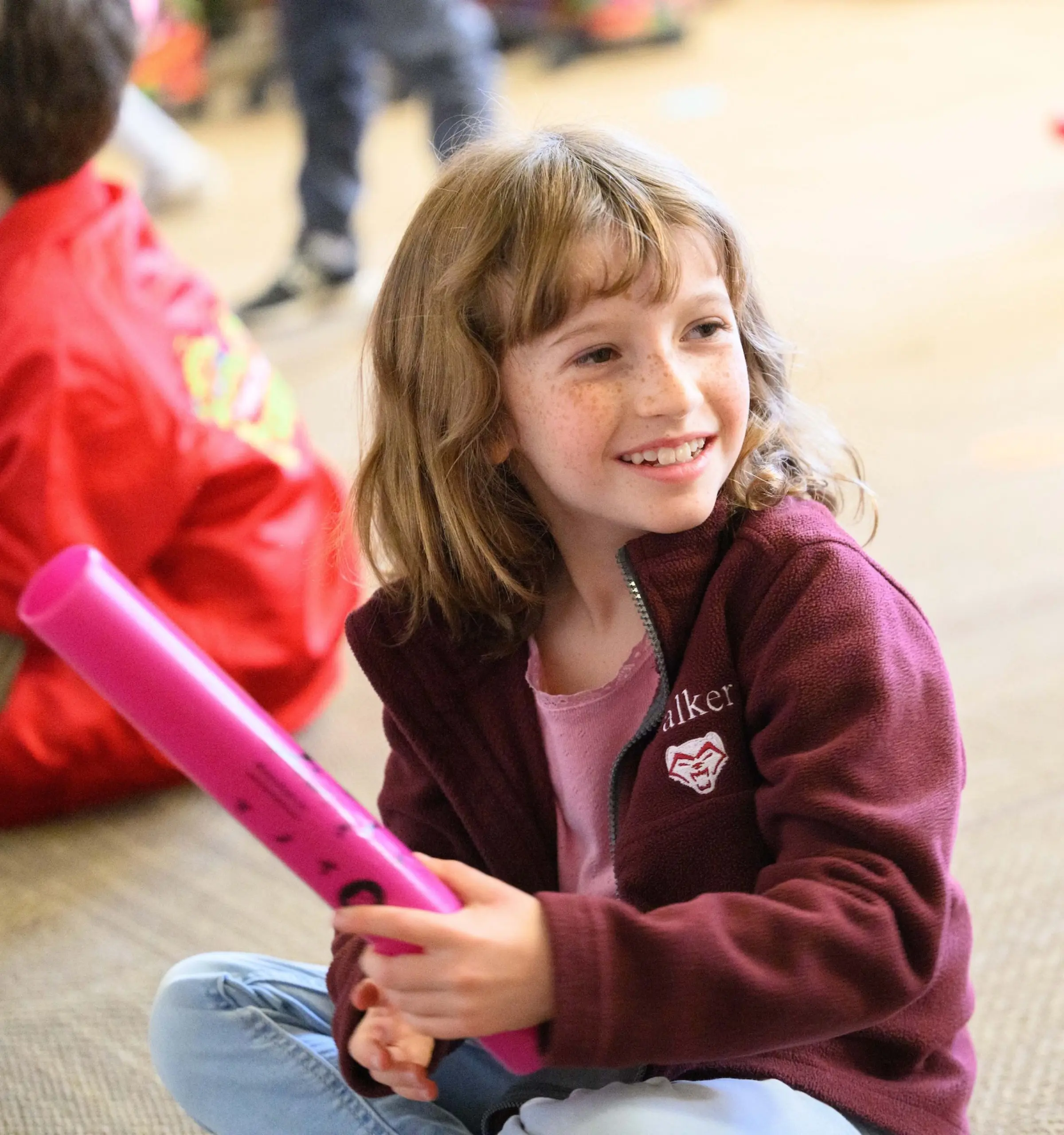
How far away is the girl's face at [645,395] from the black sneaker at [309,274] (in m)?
1.85

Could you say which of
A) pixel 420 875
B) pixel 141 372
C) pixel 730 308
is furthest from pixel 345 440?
pixel 420 875

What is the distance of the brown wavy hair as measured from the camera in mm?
745

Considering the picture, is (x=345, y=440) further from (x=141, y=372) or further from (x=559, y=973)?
(x=559, y=973)

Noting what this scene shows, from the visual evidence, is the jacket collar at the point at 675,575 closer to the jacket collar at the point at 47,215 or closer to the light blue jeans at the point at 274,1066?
the light blue jeans at the point at 274,1066

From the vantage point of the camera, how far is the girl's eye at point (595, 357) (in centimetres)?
75

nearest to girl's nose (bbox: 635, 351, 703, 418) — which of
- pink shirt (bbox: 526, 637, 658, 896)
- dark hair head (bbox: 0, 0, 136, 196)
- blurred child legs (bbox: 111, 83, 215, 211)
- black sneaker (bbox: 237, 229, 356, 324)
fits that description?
pink shirt (bbox: 526, 637, 658, 896)

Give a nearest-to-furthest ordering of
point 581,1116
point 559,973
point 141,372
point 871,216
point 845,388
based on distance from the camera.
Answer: point 559,973, point 581,1116, point 141,372, point 845,388, point 871,216

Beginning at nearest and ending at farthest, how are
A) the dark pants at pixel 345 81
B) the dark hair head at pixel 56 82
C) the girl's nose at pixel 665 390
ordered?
1. the girl's nose at pixel 665 390
2. the dark hair head at pixel 56 82
3. the dark pants at pixel 345 81

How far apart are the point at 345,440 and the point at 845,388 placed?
684 mm

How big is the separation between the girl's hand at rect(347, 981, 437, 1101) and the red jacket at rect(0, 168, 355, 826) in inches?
25.1

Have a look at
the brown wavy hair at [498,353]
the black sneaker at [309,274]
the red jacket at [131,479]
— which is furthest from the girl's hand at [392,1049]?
the black sneaker at [309,274]

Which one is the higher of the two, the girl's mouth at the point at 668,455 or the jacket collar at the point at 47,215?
the jacket collar at the point at 47,215

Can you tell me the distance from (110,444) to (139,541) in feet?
0.30

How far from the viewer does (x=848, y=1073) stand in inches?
28.3
